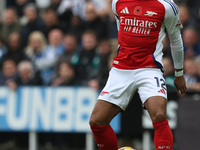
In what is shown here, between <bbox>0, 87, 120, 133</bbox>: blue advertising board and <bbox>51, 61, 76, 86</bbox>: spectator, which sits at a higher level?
<bbox>51, 61, 76, 86</bbox>: spectator

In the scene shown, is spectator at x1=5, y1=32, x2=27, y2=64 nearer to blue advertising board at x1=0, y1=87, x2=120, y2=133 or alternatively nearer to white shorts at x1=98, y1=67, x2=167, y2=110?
blue advertising board at x1=0, y1=87, x2=120, y2=133

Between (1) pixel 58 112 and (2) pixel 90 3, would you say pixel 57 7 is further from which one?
(1) pixel 58 112

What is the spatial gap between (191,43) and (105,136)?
3.94m

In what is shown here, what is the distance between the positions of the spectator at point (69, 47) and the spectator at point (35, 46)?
2.18 ft

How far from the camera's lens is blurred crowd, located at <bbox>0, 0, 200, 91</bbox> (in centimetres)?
900

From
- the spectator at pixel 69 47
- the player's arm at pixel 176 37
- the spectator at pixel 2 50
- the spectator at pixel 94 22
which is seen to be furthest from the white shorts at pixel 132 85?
the spectator at pixel 2 50

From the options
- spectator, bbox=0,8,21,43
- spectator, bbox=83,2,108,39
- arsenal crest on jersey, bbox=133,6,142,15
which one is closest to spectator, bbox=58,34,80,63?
spectator, bbox=83,2,108,39

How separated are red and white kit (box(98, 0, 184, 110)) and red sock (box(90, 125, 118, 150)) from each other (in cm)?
34

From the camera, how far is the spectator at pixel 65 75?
9.16 metres

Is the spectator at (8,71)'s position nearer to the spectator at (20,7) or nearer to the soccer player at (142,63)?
the spectator at (20,7)

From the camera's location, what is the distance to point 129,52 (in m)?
5.53

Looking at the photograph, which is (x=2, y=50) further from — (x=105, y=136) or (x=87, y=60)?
(x=105, y=136)

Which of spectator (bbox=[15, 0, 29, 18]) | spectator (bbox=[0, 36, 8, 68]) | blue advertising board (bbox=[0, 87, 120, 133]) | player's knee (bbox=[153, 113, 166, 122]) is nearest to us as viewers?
player's knee (bbox=[153, 113, 166, 122])

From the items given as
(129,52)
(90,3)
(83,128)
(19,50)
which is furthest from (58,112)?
(129,52)
